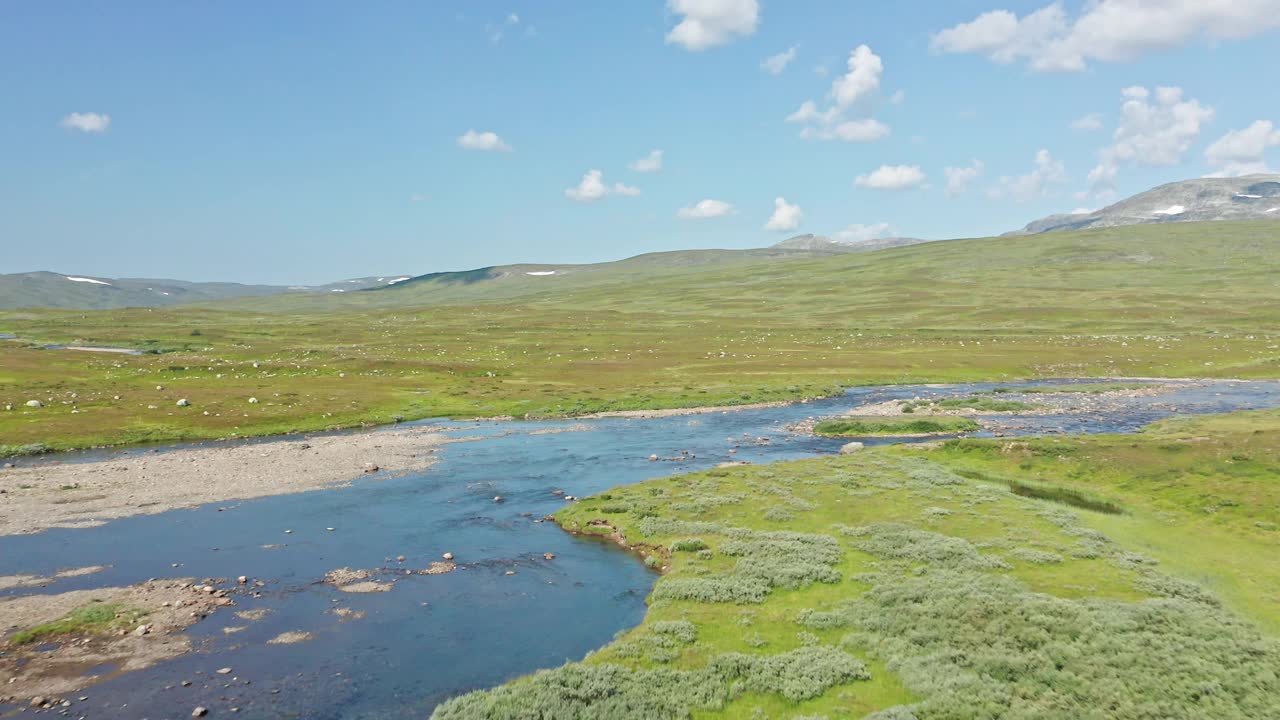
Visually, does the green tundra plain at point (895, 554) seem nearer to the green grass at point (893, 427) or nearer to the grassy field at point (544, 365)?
the green grass at point (893, 427)

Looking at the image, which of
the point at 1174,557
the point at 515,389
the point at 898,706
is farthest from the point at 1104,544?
the point at 515,389

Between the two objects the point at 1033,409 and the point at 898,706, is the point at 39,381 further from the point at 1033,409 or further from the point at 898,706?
the point at 1033,409

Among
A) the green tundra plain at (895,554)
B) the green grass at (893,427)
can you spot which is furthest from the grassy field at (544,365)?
Result: the green grass at (893,427)

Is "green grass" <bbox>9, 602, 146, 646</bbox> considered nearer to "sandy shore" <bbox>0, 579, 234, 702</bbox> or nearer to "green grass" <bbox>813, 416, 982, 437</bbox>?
"sandy shore" <bbox>0, 579, 234, 702</bbox>

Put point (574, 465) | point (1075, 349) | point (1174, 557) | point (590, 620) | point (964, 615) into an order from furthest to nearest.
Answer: point (1075, 349) < point (574, 465) < point (1174, 557) < point (590, 620) < point (964, 615)

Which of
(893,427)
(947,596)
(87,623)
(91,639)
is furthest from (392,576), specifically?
(893,427)

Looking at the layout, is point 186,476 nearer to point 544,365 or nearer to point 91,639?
point 91,639
